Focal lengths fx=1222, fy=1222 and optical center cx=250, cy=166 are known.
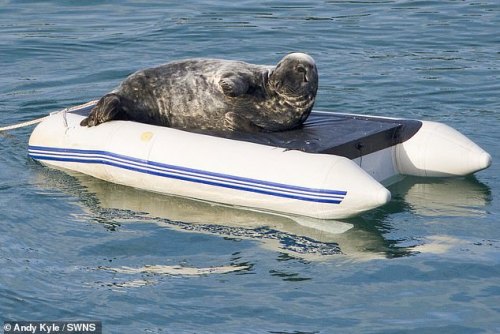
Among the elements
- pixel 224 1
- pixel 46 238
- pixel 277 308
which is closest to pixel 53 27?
pixel 224 1

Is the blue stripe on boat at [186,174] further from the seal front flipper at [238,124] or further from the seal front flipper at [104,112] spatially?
the seal front flipper at [238,124]

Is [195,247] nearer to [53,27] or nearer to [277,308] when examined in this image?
[277,308]

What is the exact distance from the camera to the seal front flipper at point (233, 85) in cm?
1009

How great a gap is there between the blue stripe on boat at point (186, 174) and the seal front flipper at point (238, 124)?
30.8 inches

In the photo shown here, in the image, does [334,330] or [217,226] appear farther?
[217,226]

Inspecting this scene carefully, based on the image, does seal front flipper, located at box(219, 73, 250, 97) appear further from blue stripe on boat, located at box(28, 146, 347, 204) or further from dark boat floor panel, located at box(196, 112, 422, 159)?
blue stripe on boat, located at box(28, 146, 347, 204)

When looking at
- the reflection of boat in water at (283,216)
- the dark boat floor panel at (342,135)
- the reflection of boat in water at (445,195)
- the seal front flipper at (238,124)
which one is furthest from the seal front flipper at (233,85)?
the reflection of boat in water at (445,195)

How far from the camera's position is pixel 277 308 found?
7.49 metres

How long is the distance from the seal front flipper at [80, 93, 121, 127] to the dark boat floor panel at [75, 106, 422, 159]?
2.87 ft

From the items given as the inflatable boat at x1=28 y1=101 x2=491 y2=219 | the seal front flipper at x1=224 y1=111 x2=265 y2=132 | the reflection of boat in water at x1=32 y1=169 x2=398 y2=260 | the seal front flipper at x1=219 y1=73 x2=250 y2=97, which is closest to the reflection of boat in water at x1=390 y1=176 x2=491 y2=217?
the inflatable boat at x1=28 y1=101 x2=491 y2=219

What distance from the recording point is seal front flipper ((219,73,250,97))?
397 inches

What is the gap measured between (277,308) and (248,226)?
5.24ft

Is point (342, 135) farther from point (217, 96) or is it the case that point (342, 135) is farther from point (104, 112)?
point (104, 112)

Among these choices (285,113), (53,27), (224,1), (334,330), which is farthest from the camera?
(224,1)
